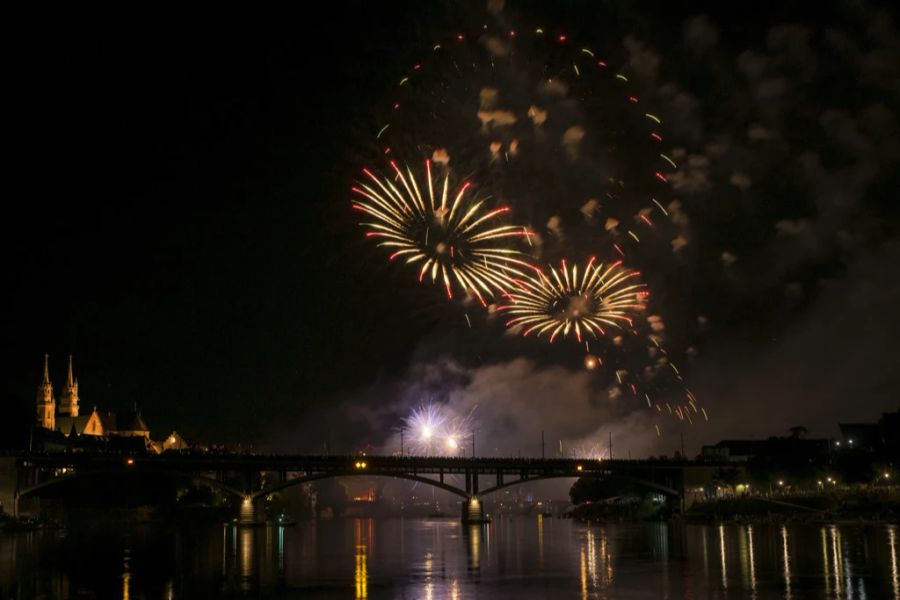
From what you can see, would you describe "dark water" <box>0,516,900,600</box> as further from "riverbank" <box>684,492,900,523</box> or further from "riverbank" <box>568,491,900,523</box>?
"riverbank" <box>568,491,900,523</box>

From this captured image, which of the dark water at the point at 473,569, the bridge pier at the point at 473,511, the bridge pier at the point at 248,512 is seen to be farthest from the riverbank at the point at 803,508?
the bridge pier at the point at 248,512

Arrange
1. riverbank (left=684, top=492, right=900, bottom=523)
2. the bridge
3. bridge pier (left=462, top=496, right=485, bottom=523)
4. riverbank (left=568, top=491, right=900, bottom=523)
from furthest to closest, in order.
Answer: bridge pier (left=462, top=496, right=485, bottom=523)
the bridge
riverbank (left=568, top=491, right=900, bottom=523)
riverbank (left=684, top=492, right=900, bottom=523)

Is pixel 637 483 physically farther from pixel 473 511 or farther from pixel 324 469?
pixel 324 469

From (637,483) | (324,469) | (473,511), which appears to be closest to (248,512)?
(324,469)

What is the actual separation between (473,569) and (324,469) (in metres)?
113

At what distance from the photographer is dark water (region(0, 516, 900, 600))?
4906cm

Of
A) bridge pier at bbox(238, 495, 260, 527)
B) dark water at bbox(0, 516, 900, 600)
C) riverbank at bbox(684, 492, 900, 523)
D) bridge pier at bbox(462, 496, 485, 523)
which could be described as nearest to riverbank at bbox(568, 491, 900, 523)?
riverbank at bbox(684, 492, 900, 523)

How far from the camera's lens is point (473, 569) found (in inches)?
2586

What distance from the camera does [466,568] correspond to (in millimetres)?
66750

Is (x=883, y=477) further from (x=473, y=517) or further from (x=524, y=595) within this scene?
(x=524, y=595)

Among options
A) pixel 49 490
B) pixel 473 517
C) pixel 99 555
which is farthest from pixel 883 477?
pixel 49 490

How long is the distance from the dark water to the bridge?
5776 centimetres

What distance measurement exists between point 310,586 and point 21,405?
6103 inches

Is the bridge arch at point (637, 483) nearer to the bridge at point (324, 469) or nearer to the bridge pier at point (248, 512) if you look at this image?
the bridge at point (324, 469)
